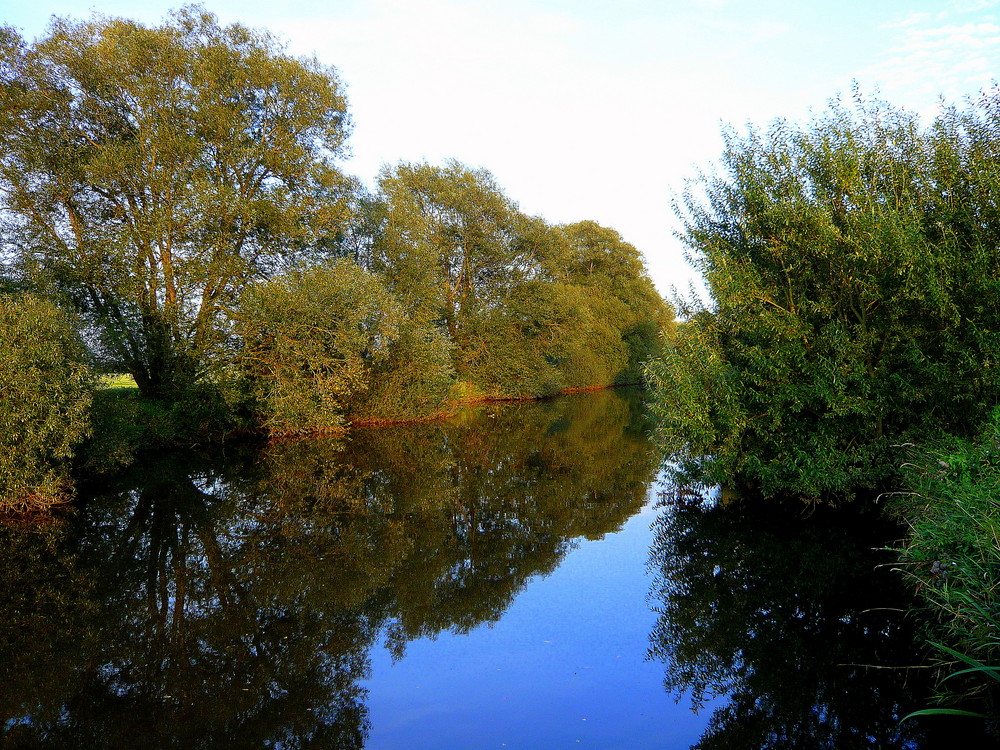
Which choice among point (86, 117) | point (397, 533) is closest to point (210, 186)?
point (86, 117)

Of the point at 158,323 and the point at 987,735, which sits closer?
the point at 987,735

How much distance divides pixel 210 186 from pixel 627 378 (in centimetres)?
4406

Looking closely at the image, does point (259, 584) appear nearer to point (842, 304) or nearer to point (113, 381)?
point (842, 304)

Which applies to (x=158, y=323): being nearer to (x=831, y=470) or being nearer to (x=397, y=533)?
(x=397, y=533)

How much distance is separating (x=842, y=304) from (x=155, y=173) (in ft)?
67.5

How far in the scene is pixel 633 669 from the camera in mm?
6742

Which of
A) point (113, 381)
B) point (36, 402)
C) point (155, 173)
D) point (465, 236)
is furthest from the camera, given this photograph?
point (465, 236)

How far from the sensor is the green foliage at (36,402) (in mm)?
12734

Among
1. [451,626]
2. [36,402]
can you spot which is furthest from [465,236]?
[451,626]

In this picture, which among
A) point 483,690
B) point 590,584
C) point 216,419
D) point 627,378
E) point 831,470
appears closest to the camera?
point 483,690

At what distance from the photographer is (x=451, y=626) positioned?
310 inches

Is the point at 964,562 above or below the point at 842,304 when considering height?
below

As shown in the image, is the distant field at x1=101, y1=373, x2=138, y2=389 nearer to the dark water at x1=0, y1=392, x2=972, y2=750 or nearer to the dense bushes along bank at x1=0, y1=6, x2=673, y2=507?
the dense bushes along bank at x1=0, y1=6, x2=673, y2=507

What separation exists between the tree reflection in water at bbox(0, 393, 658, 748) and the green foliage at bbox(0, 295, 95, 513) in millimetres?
1090
